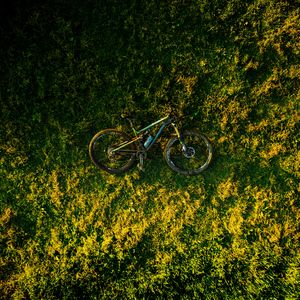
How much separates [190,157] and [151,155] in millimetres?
905

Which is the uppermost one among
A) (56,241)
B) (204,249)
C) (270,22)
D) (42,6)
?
(270,22)

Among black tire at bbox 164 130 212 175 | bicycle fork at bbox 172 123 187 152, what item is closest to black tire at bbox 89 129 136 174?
black tire at bbox 164 130 212 175

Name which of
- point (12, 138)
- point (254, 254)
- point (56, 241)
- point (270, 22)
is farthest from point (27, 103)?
point (254, 254)

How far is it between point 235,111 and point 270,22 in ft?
6.97

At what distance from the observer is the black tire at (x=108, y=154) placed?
6.62 m

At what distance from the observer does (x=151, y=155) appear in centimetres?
696

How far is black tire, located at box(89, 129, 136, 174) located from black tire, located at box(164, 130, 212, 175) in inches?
35.5

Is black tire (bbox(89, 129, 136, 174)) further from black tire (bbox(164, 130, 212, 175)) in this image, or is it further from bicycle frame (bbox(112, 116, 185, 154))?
black tire (bbox(164, 130, 212, 175))

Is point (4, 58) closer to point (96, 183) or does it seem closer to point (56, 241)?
point (96, 183)

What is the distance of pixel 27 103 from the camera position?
6965mm

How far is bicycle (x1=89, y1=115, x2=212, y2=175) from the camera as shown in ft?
21.3

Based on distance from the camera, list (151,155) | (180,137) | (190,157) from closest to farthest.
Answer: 1. (180,137)
2. (190,157)
3. (151,155)

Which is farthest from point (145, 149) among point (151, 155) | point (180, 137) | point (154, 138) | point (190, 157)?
point (190, 157)

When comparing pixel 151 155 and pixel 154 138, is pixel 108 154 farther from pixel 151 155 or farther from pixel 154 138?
pixel 154 138
